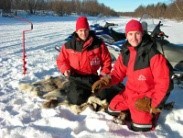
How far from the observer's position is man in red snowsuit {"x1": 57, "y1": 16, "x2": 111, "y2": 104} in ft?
15.9

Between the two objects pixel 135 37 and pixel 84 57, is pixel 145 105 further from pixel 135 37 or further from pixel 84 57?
pixel 84 57

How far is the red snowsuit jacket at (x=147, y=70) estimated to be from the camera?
3.64m

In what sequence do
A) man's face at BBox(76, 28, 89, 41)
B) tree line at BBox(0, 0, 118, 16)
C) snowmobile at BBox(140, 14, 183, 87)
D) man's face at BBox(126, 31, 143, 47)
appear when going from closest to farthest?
1. man's face at BBox(126, 31, 143, 47)
2. man's face at BBox(76, 28, 89, 41)
3. snowmobile at BBox(140, 14, 183, 87)
4. tree line at BBox(0, 0, 118, 16)

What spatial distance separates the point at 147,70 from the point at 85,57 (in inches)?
49.8

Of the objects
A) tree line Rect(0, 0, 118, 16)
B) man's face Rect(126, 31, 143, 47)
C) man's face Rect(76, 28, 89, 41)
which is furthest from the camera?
tree line Rect(0, 0, 118, 16)

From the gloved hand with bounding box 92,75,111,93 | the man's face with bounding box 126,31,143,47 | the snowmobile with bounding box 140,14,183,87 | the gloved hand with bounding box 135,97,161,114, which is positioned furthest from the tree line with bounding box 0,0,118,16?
the gloved hand with bounding box 135,97,161,114

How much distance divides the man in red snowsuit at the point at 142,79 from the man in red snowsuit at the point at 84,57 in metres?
0.80

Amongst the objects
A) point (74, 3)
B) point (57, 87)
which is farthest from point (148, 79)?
point (74, 3)

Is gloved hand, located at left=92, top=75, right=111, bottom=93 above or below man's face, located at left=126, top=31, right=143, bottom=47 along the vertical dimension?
below

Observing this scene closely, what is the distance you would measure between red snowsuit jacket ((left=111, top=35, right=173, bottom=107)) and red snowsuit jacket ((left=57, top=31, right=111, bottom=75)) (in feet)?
2.54

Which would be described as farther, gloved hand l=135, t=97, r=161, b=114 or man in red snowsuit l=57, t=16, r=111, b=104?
man in red snowsuit l=57, t=16, r=111, b=104

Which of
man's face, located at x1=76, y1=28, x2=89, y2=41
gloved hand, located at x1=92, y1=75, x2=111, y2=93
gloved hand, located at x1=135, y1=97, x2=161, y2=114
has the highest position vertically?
man's face, located at x1=76, y1=28, x2=89, y2=41

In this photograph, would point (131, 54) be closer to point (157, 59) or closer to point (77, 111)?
point (157, 59)

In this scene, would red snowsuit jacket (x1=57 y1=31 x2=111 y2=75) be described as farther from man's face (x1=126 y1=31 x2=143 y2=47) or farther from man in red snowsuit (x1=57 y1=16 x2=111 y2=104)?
man's face (x1=126 y1=31 x2=143 y2=47)
